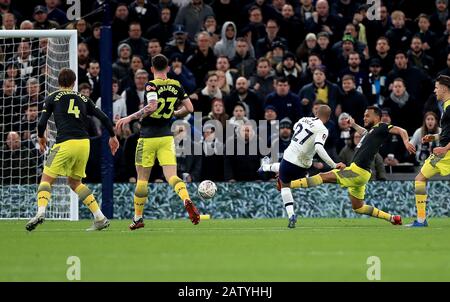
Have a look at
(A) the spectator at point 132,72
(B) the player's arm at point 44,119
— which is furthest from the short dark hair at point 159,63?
(A) the spectator at point 132,72

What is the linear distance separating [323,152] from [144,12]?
9677mm

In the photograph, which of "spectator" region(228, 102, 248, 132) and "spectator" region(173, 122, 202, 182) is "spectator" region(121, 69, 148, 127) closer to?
Answer: "spectator" region(173, 122, 202, 182)

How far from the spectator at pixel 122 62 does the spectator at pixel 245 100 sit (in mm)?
2475

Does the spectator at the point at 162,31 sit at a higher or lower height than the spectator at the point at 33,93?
higher

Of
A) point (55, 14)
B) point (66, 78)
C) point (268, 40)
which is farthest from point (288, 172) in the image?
point (55, 14)

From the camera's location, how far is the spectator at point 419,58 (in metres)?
25.1

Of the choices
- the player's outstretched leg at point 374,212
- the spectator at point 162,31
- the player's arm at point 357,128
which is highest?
the spectator at point 162,31

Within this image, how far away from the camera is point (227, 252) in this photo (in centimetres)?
1352

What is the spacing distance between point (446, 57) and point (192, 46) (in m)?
5.43

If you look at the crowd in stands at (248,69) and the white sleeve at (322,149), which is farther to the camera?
the crowd in stands at (248,69)

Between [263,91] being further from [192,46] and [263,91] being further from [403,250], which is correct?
[403,250]

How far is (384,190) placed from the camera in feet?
75.9

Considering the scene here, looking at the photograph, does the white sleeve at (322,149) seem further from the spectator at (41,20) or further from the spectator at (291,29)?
the spectator at (41,20)

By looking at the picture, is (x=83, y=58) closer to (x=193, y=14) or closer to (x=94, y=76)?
(x=94, y=76)
